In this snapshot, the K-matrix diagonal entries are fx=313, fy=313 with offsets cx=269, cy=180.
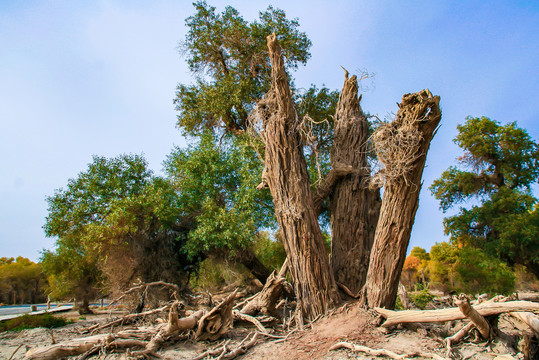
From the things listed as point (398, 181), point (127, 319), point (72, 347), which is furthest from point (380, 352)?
point (127, 319)

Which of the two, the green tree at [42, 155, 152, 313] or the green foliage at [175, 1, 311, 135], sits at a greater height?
the green foliage at [175, 1, 311, 135]

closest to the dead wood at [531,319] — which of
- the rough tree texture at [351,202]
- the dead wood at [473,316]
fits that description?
the dead wood at [473,316]

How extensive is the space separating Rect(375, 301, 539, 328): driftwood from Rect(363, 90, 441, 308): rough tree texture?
0.49 metres

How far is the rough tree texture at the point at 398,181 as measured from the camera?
198 inches

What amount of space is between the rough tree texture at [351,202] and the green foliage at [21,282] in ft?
107

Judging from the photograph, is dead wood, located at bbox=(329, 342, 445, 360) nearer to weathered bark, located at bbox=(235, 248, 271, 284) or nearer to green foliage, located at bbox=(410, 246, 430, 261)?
weathered bark, located at bbox=(235, 248, 271, 284)

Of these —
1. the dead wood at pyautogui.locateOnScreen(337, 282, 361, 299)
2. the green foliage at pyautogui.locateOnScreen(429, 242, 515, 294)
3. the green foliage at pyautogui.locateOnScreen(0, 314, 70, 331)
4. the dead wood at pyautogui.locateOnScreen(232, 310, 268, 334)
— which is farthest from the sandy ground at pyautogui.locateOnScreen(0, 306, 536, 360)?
the green foliage at pyautogui.locateOnScreen(429, 242, 515, 294)

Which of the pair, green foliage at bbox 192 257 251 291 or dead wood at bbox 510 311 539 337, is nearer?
dead wood at bbox 510 311 539 337

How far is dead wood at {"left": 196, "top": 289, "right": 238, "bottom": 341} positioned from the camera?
19.0 feet

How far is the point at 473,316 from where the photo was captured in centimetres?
421

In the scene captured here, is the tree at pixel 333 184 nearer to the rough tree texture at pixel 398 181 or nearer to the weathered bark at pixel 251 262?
the rough tree texture at pixel 398 181

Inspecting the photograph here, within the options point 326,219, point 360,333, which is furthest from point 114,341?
point 326,219

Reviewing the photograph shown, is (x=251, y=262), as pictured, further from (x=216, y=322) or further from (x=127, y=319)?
(x=216, y=322)

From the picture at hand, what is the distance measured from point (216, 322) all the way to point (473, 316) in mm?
4162
